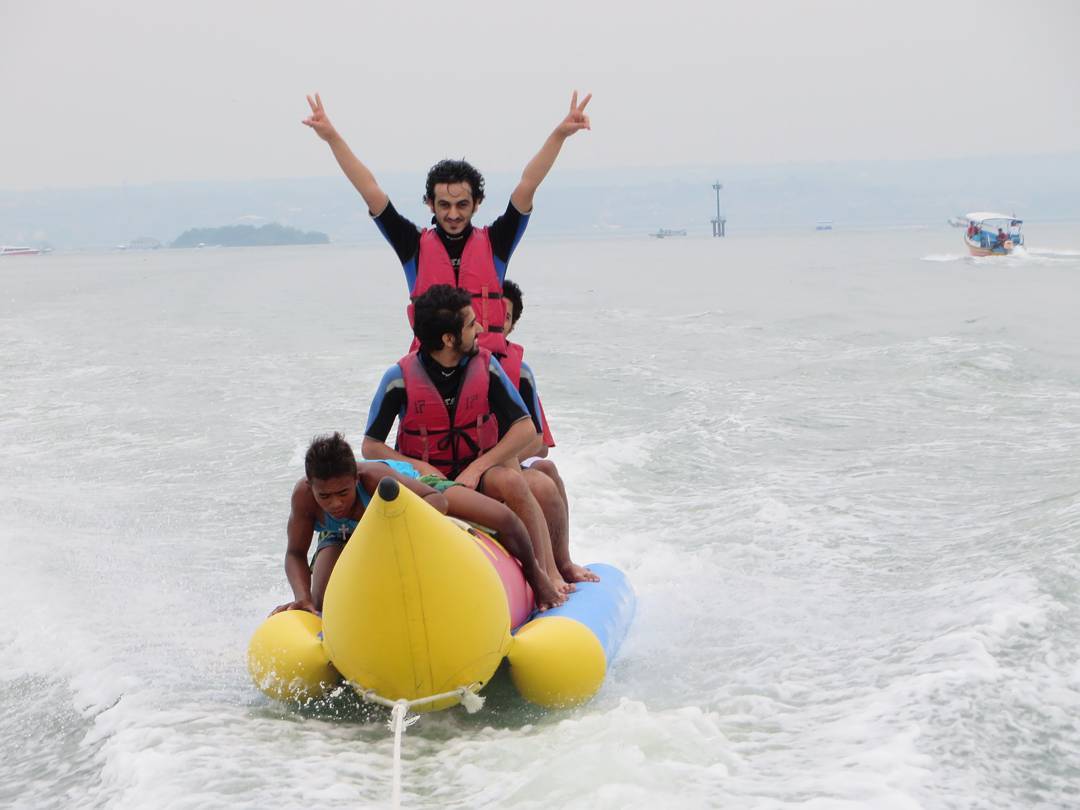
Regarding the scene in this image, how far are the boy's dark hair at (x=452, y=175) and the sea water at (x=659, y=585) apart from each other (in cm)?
150

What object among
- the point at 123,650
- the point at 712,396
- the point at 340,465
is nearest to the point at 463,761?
the point at 340,465

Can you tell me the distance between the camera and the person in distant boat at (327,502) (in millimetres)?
3141

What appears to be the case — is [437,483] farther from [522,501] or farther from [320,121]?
[320,121]

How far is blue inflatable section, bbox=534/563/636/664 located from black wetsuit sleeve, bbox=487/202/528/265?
1.05 meters

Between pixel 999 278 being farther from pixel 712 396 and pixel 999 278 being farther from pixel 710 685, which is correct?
pixel 710 685

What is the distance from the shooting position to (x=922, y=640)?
366 centimetres

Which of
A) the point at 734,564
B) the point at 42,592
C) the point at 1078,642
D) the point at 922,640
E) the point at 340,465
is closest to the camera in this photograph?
the point at 340,465

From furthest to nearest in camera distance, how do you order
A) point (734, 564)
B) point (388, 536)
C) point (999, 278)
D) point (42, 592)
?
point (999, 278) < point (734, 564) < point (42, 592) < point (388, 536)

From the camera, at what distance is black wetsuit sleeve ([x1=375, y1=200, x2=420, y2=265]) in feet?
12.7

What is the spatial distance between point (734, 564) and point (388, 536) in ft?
7.58

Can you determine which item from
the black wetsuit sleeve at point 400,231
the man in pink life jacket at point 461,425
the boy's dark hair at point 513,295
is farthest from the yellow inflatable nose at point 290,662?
the boy's dark hair at point 513,295

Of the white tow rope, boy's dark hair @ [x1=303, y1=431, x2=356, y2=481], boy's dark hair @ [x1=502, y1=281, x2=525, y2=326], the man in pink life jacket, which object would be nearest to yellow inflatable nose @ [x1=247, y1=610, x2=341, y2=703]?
the white tow rope

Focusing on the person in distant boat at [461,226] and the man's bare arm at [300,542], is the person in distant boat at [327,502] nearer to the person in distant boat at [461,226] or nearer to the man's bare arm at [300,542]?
the man's bare arm at [300,542]

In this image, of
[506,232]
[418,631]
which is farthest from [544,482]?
[418,631]
